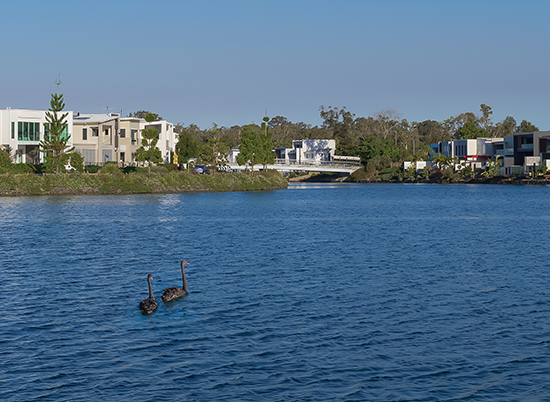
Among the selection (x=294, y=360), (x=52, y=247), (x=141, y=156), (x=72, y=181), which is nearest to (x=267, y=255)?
(x=52, y=247)

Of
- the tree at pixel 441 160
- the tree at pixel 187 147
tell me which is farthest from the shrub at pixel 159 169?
the tree at pixel 441 160

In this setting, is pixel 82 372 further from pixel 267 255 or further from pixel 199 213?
pixel 199 213

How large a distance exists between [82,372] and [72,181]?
7625 centimetres

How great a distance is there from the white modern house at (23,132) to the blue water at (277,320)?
62897 mm

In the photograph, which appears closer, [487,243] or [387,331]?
[387,331]

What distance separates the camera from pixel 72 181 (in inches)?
3445

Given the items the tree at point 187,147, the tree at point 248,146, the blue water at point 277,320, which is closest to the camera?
the blue water at point 277,320

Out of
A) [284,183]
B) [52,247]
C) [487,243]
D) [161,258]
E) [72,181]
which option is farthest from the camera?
[284,183]

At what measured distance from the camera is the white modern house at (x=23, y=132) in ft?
328

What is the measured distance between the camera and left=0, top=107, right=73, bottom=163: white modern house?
99.9 m

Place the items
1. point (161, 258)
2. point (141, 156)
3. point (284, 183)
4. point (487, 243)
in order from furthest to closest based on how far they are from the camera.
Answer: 1. point (284, 183)
2. point (141, 156)
3. point (487, 243)
4. point (161, 258)

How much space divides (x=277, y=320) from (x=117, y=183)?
75.6 meters

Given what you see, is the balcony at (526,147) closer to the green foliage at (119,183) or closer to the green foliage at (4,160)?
the green foliage at (119,183)

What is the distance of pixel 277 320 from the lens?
64.4 feet
